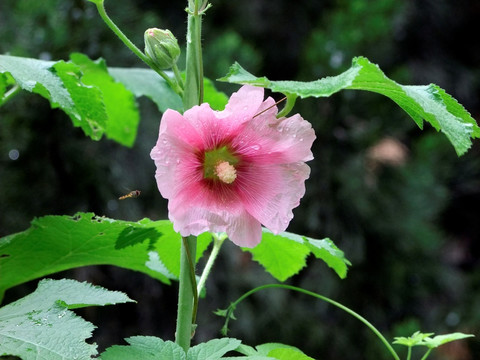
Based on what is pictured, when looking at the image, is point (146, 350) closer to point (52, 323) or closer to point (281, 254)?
point (52, 323)

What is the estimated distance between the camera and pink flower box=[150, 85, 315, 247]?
0.38m

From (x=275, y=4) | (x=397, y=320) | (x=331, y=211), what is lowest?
(x=397, y=320)

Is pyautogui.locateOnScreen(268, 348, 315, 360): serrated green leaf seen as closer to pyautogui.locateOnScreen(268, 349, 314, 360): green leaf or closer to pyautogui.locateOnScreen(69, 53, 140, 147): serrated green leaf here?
pyautogui.locateOnScreen(268, 349, 314, 360): green leaf

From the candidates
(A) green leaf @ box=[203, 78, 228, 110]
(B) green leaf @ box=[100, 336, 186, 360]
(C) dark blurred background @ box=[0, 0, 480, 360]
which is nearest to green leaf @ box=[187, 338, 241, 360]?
(B) green leaf @ box=[100, 336, 186, 360]

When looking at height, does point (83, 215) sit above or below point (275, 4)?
below

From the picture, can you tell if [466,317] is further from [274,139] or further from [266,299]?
[274,139]

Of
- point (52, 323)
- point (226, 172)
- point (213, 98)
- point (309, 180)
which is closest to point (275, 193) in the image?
point (226, 172)

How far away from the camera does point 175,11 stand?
1.90 m

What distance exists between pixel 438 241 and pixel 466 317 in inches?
8.3

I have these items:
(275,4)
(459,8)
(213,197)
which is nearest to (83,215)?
(213,197)

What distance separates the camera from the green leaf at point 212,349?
0.36 metres

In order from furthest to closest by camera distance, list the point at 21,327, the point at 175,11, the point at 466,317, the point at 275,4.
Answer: the point at 275,4 → the point at 175,11 → the point at 466,317 → the point at 21,327

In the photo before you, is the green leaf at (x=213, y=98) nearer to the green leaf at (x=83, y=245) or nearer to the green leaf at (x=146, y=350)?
the green leaf at (x=83, y=245)

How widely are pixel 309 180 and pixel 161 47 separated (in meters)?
1.39
